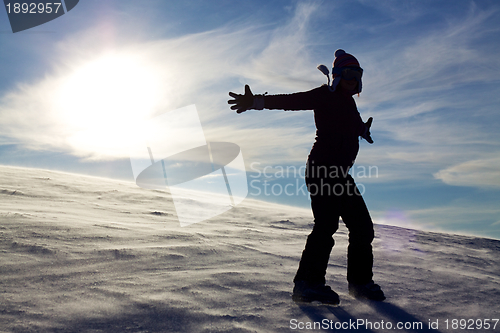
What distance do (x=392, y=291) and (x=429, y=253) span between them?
1808mm

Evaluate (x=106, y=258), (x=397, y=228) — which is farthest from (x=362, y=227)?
(x=397, y=228)

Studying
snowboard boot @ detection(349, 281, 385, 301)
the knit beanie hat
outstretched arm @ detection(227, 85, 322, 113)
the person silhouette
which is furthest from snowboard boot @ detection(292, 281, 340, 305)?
the knit beanie hat

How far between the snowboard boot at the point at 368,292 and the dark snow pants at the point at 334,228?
0.03 meters

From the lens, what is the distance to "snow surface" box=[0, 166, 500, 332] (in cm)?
159

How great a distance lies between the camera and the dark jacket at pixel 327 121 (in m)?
2.08

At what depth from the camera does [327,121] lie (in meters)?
2.12

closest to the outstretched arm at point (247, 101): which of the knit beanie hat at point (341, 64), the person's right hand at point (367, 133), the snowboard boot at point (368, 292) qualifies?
the knit beanie hat at point (341, 64)

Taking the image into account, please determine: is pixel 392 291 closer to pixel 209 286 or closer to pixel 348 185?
pixel 348 185

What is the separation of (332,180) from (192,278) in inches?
46.2

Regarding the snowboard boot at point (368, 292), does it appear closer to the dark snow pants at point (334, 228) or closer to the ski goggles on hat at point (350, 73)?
the dark snow pants at point (334, 228)

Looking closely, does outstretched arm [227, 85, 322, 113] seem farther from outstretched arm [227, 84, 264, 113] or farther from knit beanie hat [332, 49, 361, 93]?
knit beanie hat [332, 49, 361, 93]

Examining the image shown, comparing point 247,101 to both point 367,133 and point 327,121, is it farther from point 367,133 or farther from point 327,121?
point 367,133

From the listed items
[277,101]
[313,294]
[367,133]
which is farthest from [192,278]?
[367,133]

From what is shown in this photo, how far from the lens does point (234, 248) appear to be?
3.02 metres
